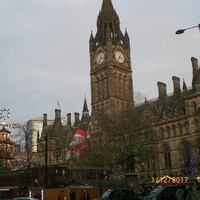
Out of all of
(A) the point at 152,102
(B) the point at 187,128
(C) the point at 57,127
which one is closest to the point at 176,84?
(A) the point at 152,102

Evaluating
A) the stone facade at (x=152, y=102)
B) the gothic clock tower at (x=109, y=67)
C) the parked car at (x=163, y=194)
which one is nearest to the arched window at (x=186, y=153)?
the stone facade at (x=152, y=102)

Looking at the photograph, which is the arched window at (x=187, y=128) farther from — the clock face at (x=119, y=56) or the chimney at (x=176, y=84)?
the clock face at (x=119, y=56)

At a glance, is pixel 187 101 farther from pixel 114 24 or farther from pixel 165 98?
pixel 114 24

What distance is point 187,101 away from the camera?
Result: 59594 millimetres

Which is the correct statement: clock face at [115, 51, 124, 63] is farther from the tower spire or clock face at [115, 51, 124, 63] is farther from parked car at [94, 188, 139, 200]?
parked car at [94, 188, 139, 200]

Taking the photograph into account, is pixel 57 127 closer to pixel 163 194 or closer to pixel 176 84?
pixel 176 84

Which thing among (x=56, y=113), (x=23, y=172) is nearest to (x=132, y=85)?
(x=56, y=113)

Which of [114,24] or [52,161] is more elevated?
[114,24]

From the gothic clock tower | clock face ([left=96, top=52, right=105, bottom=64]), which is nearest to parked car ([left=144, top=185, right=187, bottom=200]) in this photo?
the gothic clock tower

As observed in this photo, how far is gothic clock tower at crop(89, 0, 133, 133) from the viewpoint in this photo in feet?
283

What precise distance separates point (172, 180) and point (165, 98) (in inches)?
1221

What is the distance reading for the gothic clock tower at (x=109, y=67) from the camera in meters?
86.3

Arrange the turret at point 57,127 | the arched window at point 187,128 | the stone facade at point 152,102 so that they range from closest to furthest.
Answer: the stone facade at point 152,102 → the arched window at point 187,128 → the turret at point 57,127

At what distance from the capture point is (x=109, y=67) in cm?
8788
